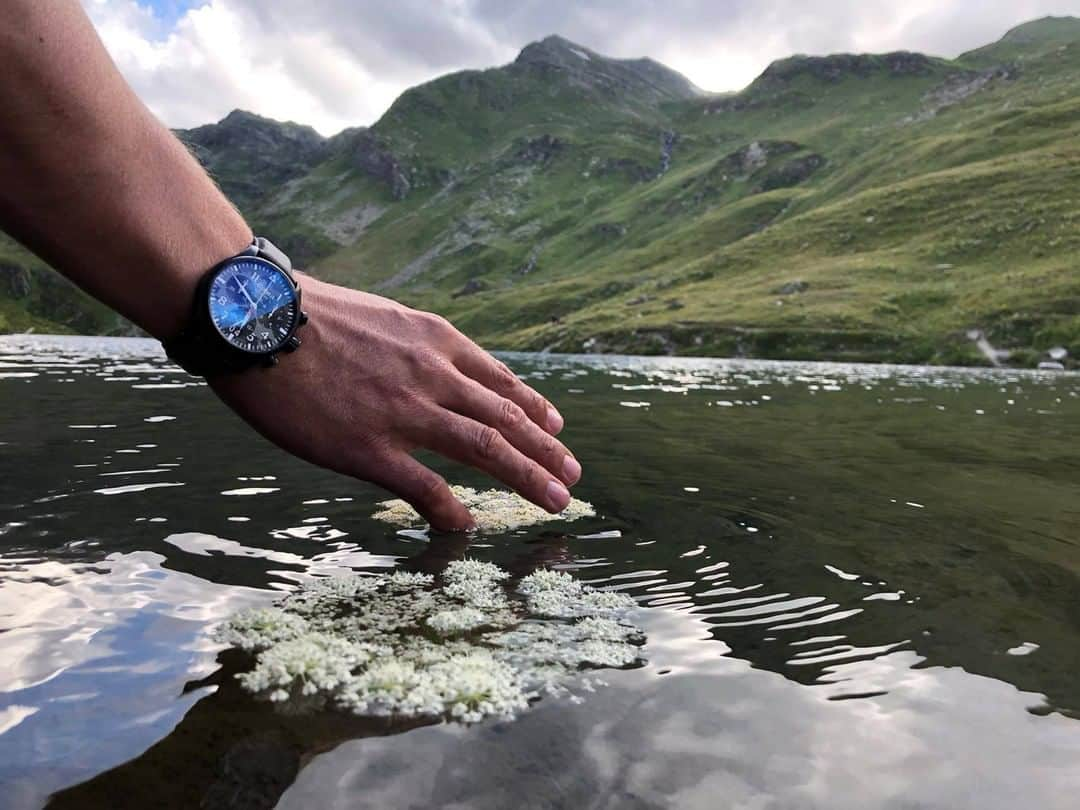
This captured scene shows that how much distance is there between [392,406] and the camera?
5.15m

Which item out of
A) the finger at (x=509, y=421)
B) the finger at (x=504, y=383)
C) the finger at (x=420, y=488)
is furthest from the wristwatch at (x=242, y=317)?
the finger at (x=504, y=383)

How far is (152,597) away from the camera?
7.04 m

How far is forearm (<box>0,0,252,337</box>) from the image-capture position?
3205 millimetres

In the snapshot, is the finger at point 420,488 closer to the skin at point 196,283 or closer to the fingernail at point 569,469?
the skin at point 196,283

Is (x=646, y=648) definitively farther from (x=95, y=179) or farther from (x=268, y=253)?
(x=95, y=179)

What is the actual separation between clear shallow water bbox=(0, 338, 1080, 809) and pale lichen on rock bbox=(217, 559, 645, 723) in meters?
0.25

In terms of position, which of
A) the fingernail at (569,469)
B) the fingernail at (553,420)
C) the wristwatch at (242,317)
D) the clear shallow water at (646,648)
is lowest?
the clear shallow water at (646,648)

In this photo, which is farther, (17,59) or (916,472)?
(916,472)

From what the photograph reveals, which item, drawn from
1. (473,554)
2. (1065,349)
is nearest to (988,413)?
(473,554)

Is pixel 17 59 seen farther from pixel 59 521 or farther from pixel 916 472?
pixel 916 472

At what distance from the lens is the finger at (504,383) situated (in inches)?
238

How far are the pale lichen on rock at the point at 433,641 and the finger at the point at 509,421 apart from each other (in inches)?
56.0

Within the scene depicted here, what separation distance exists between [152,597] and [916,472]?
15413mm

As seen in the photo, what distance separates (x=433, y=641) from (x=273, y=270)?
3.28 meters
